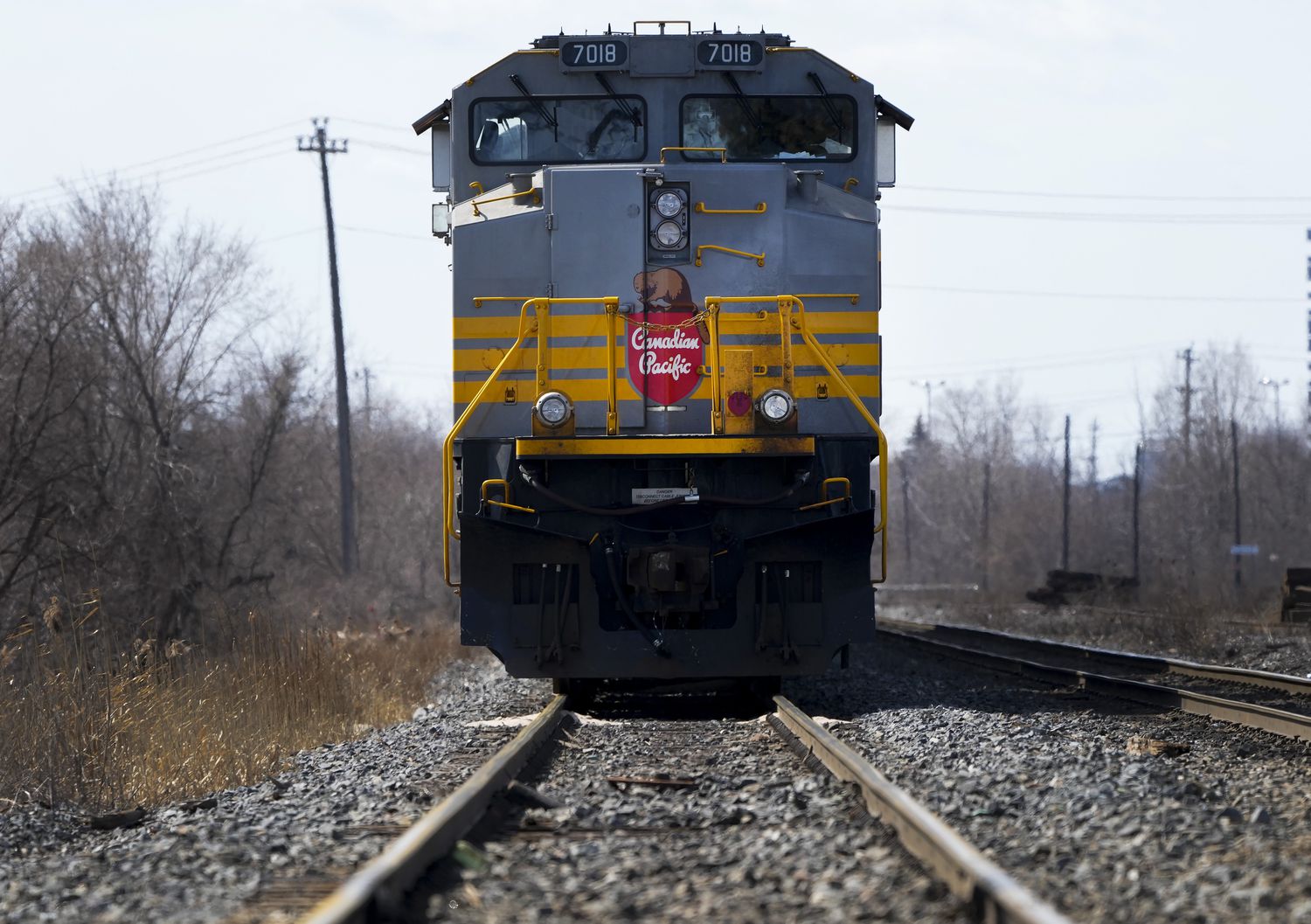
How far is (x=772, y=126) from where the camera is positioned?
972 centimetres

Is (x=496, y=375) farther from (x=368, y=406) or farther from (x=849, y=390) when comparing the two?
(x=368, y=406)

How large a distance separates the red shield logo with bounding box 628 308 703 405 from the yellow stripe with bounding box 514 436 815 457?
1.77 feet

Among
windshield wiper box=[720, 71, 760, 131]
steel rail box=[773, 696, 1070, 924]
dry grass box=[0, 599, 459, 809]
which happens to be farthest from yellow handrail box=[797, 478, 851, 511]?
dry grass box=[0, 599, 459, 809]

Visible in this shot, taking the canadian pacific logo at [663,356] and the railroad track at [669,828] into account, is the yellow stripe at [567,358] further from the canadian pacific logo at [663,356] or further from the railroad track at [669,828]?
the railroad track at [669,828]

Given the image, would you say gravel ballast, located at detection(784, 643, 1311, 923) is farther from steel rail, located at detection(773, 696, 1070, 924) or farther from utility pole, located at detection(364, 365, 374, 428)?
utility pole, located at detection(364, 365, 374, 428)

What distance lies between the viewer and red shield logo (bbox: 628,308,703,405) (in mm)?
9039

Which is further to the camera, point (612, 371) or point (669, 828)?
point (612, 371)

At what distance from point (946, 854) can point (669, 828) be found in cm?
137

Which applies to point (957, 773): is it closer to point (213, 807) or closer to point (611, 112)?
point (213, 807)

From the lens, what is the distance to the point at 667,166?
9273 mm

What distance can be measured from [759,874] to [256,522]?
77.0ft

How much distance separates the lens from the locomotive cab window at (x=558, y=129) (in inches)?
380

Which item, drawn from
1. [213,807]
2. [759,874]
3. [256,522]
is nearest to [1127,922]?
[759,874]

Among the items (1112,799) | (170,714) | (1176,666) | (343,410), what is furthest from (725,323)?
(343,410)
